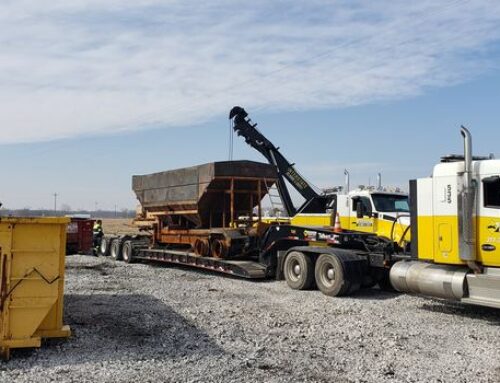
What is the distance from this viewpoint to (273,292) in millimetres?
12992

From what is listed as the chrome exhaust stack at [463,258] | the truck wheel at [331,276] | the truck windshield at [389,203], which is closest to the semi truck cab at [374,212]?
the truck windshield at [389,203]

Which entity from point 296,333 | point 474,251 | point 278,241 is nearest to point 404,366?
point 296,333

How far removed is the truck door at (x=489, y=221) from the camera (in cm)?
975

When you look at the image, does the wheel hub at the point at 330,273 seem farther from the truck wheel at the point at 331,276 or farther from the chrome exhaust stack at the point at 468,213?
the chrome exhaust stack at the point at 468,213

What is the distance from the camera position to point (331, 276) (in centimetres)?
1273

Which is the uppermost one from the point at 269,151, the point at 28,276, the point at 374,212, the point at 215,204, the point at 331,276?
the point at 269,151

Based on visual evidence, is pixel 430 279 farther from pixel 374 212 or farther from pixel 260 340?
pixel 374 212

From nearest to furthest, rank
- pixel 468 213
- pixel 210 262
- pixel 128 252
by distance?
pixel 468 213, pixel 210 262, pixel 128 252

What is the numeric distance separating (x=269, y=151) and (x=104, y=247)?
8.13m

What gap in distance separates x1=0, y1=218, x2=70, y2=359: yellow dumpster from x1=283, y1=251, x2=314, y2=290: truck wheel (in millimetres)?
7101

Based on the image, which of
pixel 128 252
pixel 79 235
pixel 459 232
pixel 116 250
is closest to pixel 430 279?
pixel 459 232

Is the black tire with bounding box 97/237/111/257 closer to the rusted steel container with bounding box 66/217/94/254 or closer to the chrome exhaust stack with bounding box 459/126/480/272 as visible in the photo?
the rusted steel container with bounding box 66/217/94/254

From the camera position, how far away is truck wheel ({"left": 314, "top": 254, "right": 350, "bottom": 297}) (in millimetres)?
12281

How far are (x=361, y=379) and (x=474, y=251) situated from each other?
450 cm
